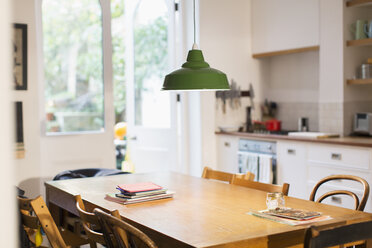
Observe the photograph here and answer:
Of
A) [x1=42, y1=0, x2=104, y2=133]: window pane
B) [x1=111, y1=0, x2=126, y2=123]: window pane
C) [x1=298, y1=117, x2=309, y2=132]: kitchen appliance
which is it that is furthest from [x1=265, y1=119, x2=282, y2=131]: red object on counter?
[x1=111, y1=0, x2=126, y2=123]: window pane

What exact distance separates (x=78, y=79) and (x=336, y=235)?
169 inches

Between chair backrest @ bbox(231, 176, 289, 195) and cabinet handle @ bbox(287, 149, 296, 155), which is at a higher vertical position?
cabinet handle @ bbox(287, 149, 296, 155)

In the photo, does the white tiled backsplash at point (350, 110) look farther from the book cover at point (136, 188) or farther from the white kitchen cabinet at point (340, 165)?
the book cover at point (136, 188)

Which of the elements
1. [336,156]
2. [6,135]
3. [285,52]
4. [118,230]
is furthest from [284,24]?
[6,135]

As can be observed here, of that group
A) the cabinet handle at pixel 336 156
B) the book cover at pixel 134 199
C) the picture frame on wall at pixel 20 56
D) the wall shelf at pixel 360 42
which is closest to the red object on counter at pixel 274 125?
Result: the wall shelf at pixel 360 42

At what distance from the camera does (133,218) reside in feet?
8.39

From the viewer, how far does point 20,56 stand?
494 cm

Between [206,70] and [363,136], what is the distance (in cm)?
271

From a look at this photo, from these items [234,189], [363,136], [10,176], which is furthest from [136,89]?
[10,176]

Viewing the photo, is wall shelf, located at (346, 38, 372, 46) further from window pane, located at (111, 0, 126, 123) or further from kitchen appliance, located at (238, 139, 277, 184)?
window pane, located at (111, 0, 126, 123)

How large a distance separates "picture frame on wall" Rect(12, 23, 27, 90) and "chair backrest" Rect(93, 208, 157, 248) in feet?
9.72

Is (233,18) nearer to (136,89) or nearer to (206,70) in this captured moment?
(136,89)

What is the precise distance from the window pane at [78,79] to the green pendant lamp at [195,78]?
A: 2.62 metres

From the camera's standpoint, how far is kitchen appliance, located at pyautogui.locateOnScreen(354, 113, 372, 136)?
198 inches
